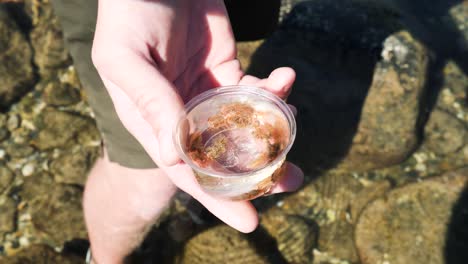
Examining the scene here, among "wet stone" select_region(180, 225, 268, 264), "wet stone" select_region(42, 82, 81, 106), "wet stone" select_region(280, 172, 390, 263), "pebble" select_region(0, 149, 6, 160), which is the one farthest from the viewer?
"wet stone" select_region(42, 82, 81, 106)

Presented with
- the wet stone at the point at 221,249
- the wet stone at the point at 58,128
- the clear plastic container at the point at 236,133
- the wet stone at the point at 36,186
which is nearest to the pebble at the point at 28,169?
the wet stone at the point at 36,186

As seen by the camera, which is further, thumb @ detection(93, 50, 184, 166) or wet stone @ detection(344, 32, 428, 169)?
wet stone @ detection(344, 32, 428, 169)

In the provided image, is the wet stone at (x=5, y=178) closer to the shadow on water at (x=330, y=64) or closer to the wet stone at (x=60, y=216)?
the wet stone at (x=60, y=216)

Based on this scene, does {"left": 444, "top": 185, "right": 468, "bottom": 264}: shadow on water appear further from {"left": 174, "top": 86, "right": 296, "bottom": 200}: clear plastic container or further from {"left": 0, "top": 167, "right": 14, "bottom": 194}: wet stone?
{"left": 0, "top": 167, "right": 14, "bottom": 194}: wet stone

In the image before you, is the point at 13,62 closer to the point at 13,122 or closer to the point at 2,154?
the point at 13,122

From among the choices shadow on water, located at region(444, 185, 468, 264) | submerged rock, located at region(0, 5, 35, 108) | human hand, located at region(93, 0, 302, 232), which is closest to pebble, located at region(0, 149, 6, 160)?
submerged rock, located at region(0, 5, 35, 108)
